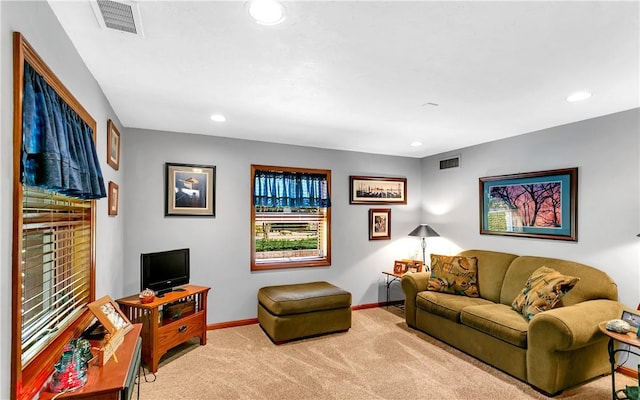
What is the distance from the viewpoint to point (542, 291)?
3.08 meters

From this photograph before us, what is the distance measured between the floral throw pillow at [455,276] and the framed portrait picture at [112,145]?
149 inches

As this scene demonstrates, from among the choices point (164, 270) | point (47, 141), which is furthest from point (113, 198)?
point (47, 141)

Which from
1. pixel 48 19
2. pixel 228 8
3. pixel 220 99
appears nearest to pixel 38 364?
pixel 48 19

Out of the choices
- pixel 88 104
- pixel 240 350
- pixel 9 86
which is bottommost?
pixel 240 350

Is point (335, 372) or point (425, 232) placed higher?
point (425, 232)

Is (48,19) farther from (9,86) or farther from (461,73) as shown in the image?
(461,73)

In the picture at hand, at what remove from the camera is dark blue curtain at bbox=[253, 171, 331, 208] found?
14.4ft

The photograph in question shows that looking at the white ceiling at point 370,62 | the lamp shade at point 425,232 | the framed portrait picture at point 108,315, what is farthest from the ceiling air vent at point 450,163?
the framed portrait picture at point 108,315

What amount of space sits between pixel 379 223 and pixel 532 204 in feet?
6.82

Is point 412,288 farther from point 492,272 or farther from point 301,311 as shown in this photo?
point 301,311

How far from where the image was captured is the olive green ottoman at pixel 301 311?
3664 mm

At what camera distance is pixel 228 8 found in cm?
152

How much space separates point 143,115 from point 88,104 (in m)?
1.14

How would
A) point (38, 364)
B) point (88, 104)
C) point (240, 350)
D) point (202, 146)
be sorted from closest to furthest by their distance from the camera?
point (38, 364), point (88, 104), point (240, 350), point (202, 146)
